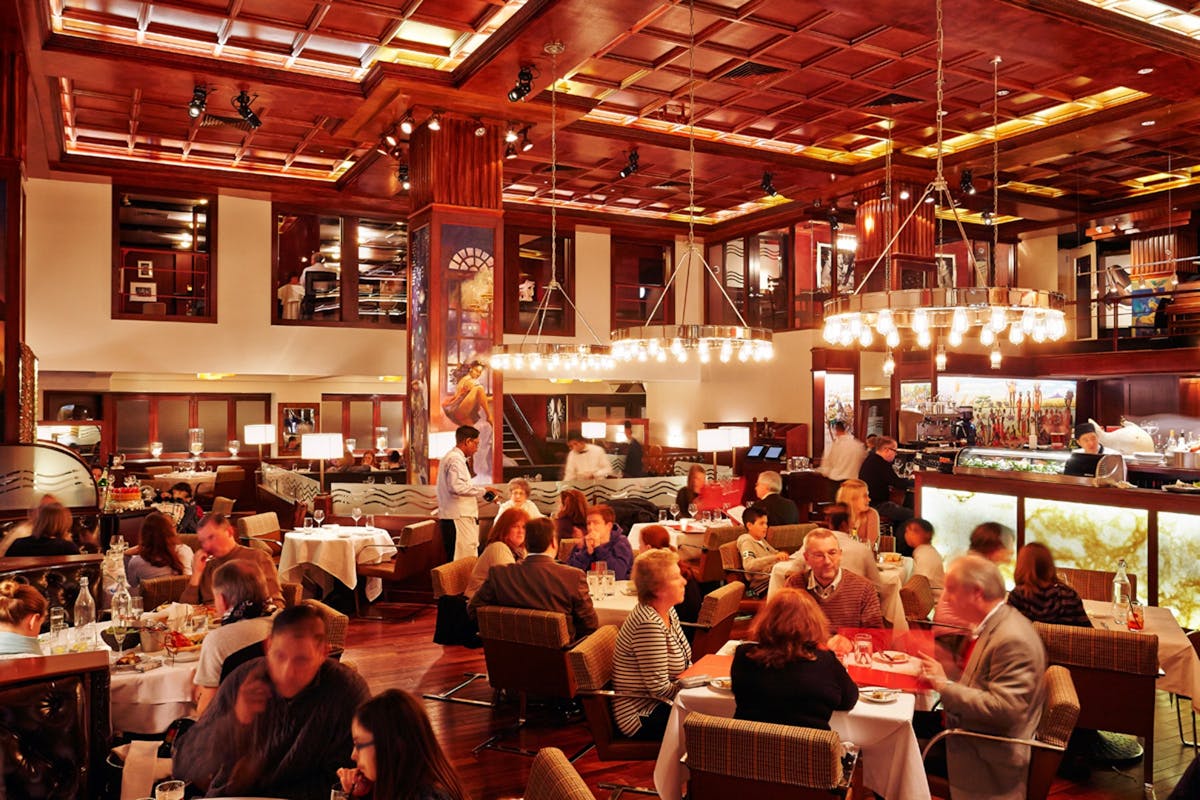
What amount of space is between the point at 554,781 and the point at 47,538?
4.71m

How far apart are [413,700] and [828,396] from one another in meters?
13.5

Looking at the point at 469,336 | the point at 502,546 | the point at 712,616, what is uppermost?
the point at 469,336

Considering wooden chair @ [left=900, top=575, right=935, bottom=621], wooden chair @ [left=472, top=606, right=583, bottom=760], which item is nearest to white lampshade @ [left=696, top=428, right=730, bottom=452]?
wooden chair @ [left=900, top=575, right=935, bottom=621]

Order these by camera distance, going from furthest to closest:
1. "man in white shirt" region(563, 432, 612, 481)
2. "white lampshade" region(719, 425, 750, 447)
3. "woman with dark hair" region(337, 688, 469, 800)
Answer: "white lampshade" region(719, 425, 750, 447), "man in white shirt" region(563, 432, 612, 481), "woman with dark hair" region(337, 688, 469, 800)

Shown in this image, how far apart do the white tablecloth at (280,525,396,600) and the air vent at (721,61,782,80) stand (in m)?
5.67

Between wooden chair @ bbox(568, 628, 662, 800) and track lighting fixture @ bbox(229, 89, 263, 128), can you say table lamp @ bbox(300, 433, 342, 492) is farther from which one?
wooden chair @ bbox(568, 628, 662, 800)

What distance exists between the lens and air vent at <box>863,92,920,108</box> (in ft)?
33.0

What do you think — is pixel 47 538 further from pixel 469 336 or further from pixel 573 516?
pixel 469 336

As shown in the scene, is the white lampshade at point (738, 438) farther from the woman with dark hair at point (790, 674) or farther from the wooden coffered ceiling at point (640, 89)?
the woman with dark hair at point (790, 674)

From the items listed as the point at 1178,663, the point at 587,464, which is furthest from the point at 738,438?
the point at 1178,663

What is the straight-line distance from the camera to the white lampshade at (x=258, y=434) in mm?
14477

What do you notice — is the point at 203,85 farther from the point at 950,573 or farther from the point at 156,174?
the point at 950,573

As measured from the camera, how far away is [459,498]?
341 inches

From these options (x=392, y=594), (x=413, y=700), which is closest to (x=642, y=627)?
(x=413, y=700)
